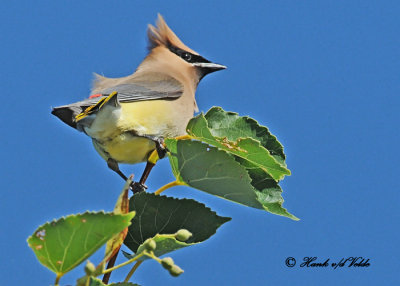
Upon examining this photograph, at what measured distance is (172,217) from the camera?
2.01 m

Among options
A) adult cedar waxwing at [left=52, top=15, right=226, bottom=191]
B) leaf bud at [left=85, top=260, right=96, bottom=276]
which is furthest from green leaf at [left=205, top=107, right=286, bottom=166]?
leaf bud at [left=85, top=260, right=96, bottom=276]

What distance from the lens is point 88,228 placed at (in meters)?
Answer: 1.55

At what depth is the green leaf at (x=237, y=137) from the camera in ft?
6.82

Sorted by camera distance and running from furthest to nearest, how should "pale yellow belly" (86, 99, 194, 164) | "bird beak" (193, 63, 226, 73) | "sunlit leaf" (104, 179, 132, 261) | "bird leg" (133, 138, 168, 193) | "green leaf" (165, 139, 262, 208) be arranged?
"bird beak" (193, 63, 226, 73) → "pale yellow belly" (86, 99, 194, 164) → "bird leg" (133, 138, 168, 193) → "green leaf" (165, 139, 262, 208) → "sunlit leaf" (104, 179, 132, 261)

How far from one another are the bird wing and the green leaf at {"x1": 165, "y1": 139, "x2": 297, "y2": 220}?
3.73ft

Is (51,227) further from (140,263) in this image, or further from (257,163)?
(257,163)

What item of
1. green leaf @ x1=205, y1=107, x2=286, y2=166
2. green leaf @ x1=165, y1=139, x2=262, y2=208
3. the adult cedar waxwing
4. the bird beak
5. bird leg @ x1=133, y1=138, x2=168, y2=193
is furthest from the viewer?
the bird beak

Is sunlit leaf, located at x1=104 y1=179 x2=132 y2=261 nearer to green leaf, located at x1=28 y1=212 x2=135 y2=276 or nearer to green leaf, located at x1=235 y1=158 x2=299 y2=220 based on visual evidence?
green leaf, located at x1=28 y1=212 x2=135 y2=276

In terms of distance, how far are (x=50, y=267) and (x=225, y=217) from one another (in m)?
0.62

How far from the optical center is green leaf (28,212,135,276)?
1542 mm

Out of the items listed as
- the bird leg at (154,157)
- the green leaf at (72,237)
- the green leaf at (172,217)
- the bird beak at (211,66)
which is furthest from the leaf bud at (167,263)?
the bird beak at (211,66)

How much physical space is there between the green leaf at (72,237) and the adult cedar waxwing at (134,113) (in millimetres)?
1231

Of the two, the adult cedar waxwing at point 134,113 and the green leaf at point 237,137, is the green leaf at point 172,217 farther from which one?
the adult cedar waxwing at point 134,113

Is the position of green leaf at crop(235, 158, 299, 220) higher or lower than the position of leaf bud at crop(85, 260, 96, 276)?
higher
